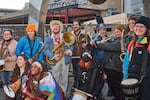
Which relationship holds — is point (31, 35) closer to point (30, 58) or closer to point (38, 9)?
point (30, 58)

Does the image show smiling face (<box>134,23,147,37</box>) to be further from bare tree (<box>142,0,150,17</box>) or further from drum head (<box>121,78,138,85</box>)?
bare tree (<box>142,0,150,17</box>)

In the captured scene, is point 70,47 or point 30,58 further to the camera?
point 70,47

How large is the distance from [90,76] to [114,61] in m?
0.51

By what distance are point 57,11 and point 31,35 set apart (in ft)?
54.1

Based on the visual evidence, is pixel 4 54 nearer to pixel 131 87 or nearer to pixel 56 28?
pixel 56 28

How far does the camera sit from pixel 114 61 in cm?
650

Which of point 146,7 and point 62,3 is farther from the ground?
point 62,3

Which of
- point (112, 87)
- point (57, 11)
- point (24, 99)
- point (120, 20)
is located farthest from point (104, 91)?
point (57, 11)

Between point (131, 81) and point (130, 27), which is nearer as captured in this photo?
point (131, 81)

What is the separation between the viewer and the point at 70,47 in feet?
24.2

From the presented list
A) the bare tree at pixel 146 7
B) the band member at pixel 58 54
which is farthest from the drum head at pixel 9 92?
the bare tree at pixel 146 7

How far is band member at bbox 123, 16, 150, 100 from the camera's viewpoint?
4684 millimetres

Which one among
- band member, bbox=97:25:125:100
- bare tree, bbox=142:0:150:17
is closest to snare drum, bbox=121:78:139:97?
band member, bbox=97:25:125:100

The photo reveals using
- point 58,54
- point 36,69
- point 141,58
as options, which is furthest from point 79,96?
point 141,58
